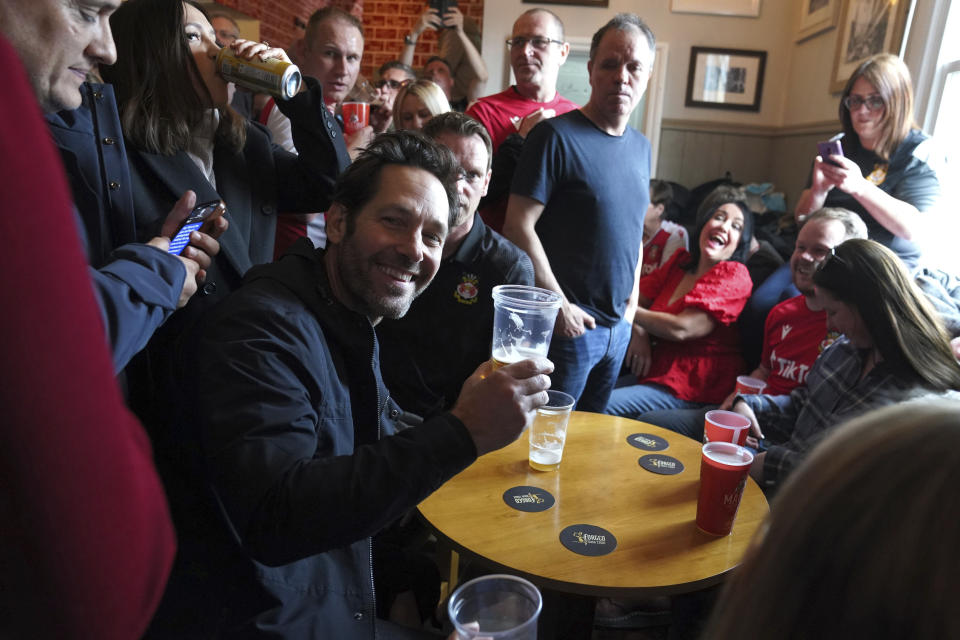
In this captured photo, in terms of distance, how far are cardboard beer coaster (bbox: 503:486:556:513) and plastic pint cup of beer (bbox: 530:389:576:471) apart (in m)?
0.09

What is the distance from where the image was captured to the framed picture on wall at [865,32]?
10.7 ft

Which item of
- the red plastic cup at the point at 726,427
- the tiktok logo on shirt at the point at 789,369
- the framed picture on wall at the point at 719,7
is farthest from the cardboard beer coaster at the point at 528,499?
the framed picture on wall at the point at 719,7

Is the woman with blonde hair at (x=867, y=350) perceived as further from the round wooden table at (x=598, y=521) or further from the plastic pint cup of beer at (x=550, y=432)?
the plastic pint cup of beer at (x=550, y=432)

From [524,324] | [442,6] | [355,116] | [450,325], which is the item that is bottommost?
[450,325]

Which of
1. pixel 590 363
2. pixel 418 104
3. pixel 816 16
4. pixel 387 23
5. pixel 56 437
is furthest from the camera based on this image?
pixel 387 23

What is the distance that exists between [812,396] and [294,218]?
1785 mm

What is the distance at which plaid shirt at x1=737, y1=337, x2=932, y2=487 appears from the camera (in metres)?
1.70

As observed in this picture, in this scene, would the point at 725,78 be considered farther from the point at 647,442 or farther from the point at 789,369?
the point at 647,442

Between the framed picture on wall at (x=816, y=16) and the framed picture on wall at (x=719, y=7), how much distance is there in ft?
1.17

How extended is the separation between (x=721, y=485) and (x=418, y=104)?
6.30 ft

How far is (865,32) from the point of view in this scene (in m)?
3.67

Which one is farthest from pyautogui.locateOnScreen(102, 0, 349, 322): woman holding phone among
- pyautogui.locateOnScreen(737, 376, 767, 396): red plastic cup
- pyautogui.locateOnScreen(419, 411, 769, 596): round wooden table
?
pyautogui.locateOnScreen(737, 376, 767, 396): red plastic cup

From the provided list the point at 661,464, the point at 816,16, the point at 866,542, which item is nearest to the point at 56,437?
the point at 866,542

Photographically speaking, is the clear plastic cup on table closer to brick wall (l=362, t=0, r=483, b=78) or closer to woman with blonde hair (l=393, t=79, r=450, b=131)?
woman with blonde hair (l=393, t=79, r=450, b=131)
